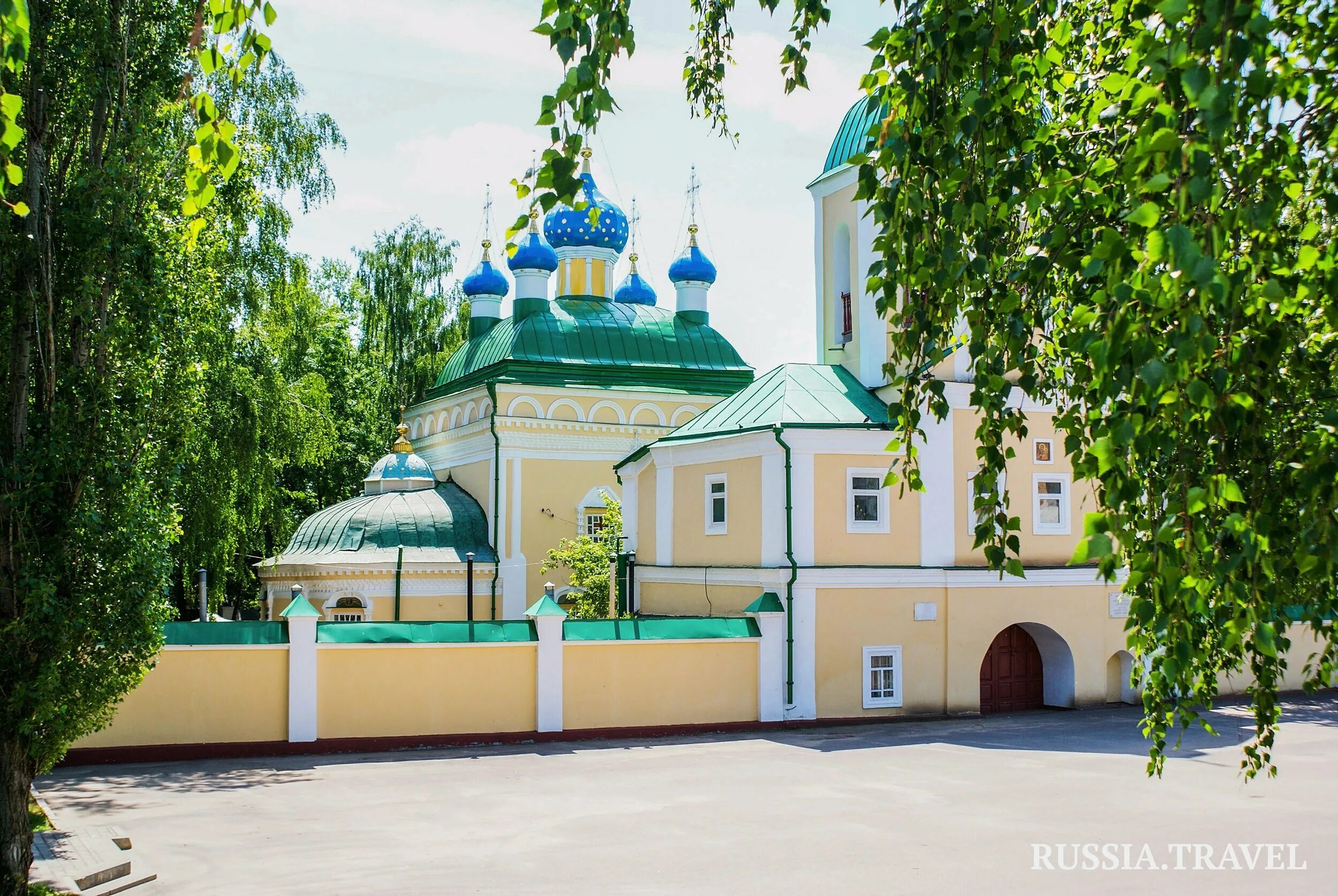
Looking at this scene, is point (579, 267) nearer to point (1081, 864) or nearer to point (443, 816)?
point (443, 816)

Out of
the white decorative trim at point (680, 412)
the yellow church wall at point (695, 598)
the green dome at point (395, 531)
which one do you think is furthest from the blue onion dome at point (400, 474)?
the yellow church wall at point (695, 598)

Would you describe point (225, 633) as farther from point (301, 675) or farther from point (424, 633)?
point (424, 633)

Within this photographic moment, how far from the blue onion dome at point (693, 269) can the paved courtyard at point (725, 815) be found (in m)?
18.3

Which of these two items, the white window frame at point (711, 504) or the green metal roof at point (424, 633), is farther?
the white window frame at point (711, 504)

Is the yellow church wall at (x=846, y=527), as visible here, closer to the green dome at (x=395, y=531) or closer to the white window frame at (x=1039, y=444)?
the white window frame at (x=1039, y=444)

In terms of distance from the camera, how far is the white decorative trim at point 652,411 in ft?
96.7

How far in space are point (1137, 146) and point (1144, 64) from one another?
0.18m

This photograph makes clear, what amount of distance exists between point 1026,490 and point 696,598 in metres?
5.69

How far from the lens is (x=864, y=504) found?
19.2 m

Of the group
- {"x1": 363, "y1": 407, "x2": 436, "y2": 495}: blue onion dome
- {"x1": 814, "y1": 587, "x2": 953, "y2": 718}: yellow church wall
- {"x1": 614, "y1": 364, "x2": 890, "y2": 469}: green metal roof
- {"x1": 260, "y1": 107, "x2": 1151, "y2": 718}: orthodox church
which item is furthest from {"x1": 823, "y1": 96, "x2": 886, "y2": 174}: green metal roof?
{"x1": 363, "y1": 407, "x2": 436, "y2": 495}: blue onion dome

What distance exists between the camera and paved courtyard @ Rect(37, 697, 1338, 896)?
31.4ft

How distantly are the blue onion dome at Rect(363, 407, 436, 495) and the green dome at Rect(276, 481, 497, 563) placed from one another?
0.68 m

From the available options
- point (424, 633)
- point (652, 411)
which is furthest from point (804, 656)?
point (652, 411)

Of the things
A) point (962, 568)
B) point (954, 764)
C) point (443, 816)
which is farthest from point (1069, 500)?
point (443, 816)
